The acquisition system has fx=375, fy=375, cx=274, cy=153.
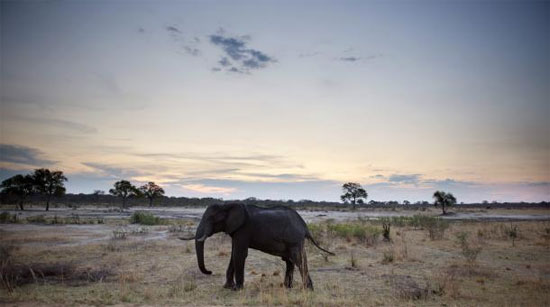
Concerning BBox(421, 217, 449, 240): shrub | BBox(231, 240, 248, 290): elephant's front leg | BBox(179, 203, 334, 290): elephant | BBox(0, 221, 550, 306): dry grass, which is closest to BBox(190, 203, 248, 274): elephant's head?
BBox(179, 203, 334, 290): elephant

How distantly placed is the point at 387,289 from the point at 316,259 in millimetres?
5179

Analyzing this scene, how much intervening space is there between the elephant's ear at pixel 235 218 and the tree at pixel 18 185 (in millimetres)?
55612

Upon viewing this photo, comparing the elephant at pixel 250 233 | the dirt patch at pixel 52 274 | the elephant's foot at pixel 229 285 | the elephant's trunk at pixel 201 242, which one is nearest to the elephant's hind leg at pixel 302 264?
the elephant at pixel 250 233

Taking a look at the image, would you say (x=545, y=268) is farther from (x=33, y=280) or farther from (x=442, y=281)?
(x=33, y=280)

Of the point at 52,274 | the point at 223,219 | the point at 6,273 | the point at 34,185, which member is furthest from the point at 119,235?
the point at 34,185

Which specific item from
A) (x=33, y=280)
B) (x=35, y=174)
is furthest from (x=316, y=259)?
(x=35, y=174)

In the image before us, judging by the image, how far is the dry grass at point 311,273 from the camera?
9.41 meters

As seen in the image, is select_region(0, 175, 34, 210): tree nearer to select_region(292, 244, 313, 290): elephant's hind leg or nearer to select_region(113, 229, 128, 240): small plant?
select_region(113, 229, 128, 240): small plant

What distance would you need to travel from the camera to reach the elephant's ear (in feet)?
34.3

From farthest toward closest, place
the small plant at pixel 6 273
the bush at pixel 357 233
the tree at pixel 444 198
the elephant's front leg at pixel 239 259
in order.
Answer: the tree at pixel 444 198 < the bush at pixel 357 233 < the elephant's front leg at pixel 239 259 < the small plant at pixel 6 273

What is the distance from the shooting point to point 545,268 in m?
14.4

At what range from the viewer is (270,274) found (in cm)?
1295

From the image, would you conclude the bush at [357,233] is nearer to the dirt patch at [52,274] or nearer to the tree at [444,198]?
the dirt patch at [52,274]

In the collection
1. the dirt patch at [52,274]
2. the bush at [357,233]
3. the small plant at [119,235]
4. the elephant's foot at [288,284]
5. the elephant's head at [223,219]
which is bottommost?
the dirt patch at [52,274]
